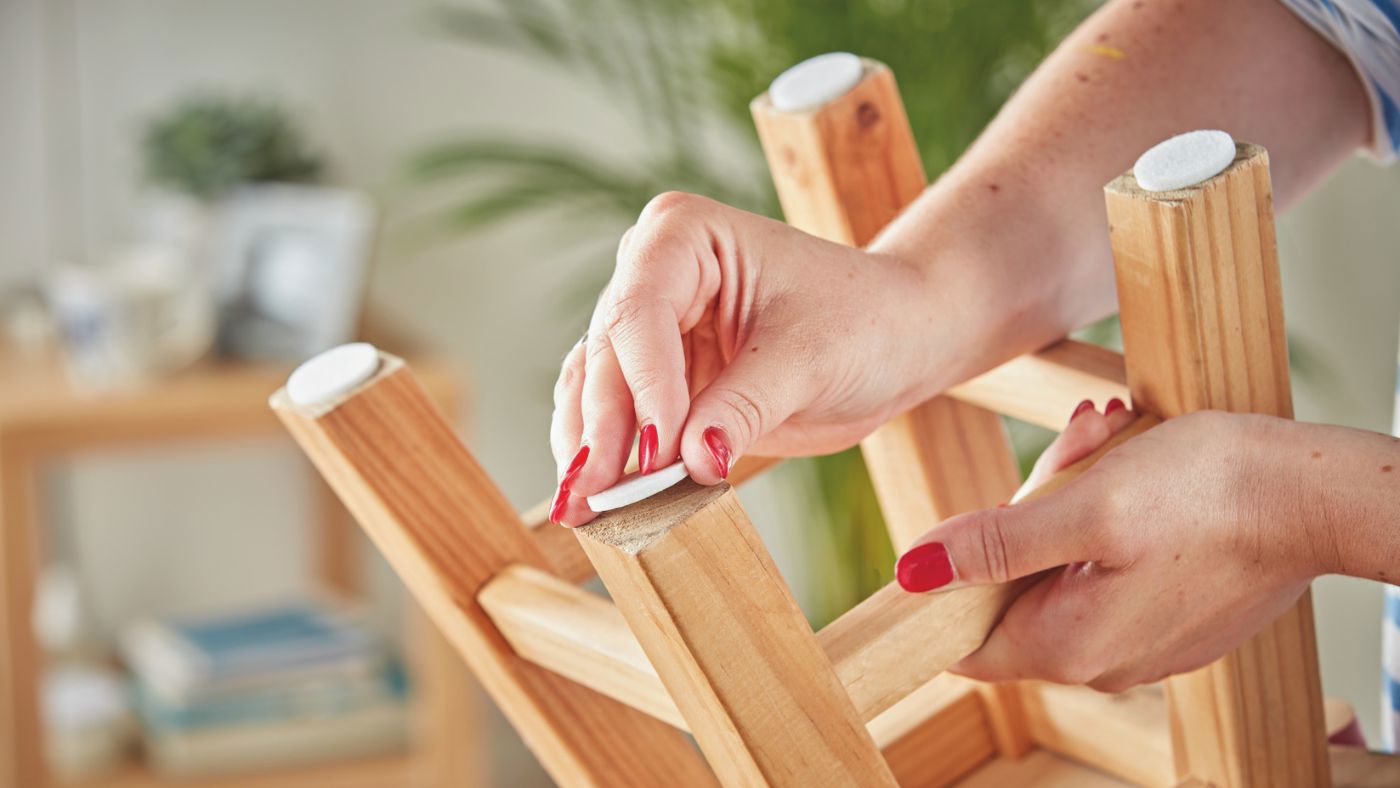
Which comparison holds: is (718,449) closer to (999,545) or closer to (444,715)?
(999,545)

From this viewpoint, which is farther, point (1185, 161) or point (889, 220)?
point (889, 220)

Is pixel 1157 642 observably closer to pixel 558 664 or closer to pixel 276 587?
pixel 558 664

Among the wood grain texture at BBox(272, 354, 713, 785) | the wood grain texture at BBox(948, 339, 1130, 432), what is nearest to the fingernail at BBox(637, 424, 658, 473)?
the wood grain texture at BBox(272, 354, 713, 785)

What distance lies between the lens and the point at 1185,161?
0.49 meters

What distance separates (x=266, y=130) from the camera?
1.88 m

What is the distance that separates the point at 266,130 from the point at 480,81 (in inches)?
14.4

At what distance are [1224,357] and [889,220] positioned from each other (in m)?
0.19

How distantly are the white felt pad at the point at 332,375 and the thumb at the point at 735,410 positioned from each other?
0.47ft

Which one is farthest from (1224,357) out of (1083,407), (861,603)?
(861,603)

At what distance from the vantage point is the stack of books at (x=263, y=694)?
1740mm

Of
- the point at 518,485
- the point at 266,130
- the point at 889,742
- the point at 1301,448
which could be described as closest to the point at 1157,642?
the point at 1301,448

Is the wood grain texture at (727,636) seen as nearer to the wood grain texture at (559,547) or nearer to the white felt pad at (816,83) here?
the wood grain texture at (559,547)

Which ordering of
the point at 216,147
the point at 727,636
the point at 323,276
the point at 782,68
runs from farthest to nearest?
the point at 216,147 → the point at 323,276 → the point at 782,68 → the point at 727,636

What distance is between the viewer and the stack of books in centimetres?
174
